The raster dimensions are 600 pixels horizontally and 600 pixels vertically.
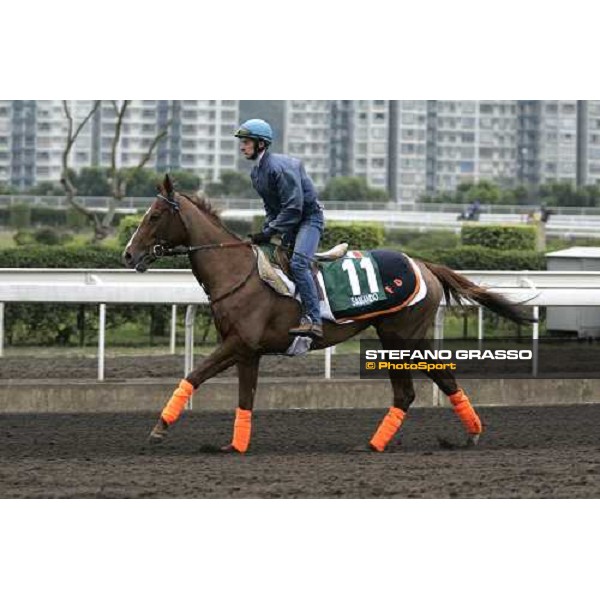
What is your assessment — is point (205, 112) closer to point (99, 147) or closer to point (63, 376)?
point (99, 147)

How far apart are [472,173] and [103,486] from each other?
2453 inches

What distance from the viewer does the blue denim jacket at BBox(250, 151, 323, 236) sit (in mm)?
8383

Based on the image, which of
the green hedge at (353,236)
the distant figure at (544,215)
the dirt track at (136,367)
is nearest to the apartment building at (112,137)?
the distant figure at (544,215)

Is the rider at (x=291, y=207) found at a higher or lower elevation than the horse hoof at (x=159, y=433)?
higher

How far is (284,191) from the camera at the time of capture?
842 centimetres

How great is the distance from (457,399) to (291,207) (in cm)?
161

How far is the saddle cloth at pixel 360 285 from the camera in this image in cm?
872

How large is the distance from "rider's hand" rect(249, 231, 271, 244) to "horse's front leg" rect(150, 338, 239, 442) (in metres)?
0.60

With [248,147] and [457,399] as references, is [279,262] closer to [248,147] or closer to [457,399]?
[248,147]

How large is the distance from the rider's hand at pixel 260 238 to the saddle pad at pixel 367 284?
411mm

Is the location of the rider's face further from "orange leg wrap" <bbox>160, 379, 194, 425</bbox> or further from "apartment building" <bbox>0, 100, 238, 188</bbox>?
"apartment building" <bbox>0, 100, 238, 188</bbox>

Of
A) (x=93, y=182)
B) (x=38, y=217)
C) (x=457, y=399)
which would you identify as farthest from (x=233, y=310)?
(x=93, y=182)

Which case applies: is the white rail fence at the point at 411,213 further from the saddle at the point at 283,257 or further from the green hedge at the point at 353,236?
the saddle at the point at 283,257

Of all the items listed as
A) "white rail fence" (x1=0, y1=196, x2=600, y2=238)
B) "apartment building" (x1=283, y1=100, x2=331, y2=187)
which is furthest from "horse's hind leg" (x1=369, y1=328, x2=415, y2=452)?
"apartment building" (x1=283, y1=100, x2=331, y2=187)
